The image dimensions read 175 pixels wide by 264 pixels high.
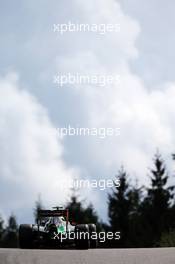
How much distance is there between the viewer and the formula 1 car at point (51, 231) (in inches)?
675

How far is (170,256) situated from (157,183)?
5095cm

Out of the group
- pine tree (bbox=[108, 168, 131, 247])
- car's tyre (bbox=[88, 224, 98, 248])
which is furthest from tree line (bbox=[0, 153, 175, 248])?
car's tyre (bbox=[88, 224, 98, 248])

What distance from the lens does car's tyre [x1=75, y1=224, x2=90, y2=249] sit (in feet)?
54.5

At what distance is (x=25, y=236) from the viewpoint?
1723 centimetres

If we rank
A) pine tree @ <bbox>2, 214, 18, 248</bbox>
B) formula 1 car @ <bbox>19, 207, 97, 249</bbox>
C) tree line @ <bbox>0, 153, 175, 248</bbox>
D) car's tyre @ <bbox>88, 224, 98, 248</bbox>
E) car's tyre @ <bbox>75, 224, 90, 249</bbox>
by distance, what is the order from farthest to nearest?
pine tree @ <bbox>2, 214, 18, 248</bbox> → tree line @ <bbox>0, 153, 175, 248</bbox> → car's tyre @ <bbox>88, 224, 98, 248</bbox> → formula 1 car @ <bbox>19, 207, 97, 249</bbox> → car's tyre @ <bbox>75, 224, 90, 249</bbox>

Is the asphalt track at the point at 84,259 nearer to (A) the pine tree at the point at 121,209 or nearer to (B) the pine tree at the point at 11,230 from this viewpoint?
(A) the pine tree at the point at 121,209

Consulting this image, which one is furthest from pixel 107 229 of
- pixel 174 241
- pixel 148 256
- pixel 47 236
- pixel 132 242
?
pixel 148 256

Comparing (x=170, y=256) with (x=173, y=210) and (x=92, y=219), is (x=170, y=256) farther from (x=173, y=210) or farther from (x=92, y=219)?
(x=92, y=219)

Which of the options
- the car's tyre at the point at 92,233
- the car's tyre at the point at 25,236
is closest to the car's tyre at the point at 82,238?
the car's tyre at the point at 92,233

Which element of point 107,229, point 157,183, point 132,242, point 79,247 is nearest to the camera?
point 79,247

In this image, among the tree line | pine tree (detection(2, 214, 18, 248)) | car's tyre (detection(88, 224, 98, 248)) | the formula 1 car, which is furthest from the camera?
pine tree (detection(2, 214, 18, 248))

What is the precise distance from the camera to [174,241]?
72.1ft

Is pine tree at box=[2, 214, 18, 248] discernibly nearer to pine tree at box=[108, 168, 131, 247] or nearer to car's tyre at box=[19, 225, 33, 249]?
pine tree at box=[108, 168, 131, 247]

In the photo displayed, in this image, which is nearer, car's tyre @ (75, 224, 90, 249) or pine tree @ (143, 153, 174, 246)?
car's tyre @ (75, 224, 90, 249)
